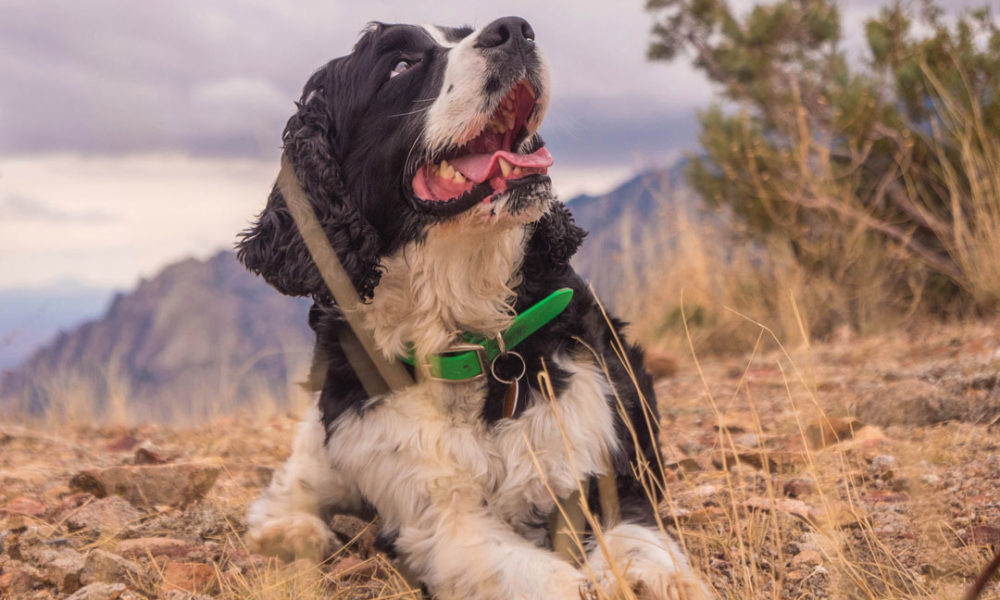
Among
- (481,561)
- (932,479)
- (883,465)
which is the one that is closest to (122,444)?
(481,561)

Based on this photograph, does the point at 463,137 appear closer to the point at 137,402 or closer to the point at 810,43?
the point at 137,402

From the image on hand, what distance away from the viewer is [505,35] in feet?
9.43

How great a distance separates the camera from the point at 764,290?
835cm

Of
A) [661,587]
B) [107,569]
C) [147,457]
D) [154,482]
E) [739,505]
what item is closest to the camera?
[661,587]

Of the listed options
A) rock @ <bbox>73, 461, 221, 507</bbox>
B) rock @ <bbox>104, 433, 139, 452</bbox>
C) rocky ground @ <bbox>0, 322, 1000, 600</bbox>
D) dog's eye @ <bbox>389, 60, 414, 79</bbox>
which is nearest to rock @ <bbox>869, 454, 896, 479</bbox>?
rocky ground @ <bbox>0, 322, 1000, 600</bbox>

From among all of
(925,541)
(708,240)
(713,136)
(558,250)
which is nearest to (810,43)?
(713,136)

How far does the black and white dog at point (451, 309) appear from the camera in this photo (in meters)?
2.80

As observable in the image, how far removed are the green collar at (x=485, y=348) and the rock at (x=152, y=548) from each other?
1006 millimetres

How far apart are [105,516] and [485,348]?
1.67 metres

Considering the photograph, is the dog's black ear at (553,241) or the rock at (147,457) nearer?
the dog's black ear at (553,241)

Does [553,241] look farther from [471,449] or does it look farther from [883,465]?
[883,465]

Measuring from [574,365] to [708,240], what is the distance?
6.15 m

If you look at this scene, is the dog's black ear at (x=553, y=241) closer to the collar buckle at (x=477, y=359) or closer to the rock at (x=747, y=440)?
the collar buckle at (x=477, y=359)

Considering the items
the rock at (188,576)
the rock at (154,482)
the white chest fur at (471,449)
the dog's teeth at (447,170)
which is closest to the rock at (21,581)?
the rock at (188,576)
